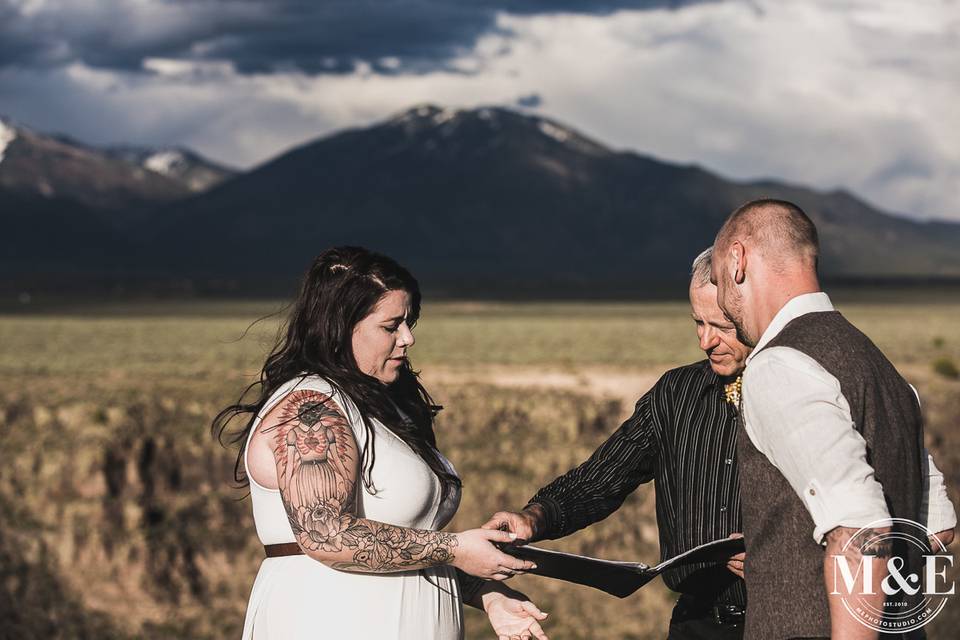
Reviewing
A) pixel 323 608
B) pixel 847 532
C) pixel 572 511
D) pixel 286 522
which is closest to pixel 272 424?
pixel 286 522

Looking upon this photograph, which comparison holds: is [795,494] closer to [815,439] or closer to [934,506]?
[815,439]

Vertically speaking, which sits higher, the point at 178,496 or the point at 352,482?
the point at 352,482

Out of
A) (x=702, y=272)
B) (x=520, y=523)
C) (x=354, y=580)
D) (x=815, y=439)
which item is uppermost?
(x=702, y=272)

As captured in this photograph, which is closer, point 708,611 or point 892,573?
point 892,573

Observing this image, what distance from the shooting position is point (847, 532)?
2572 mm

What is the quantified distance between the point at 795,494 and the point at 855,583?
0.81 ft

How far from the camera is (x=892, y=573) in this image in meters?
2.76

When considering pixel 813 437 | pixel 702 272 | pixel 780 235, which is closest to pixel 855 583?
pixel 813 437

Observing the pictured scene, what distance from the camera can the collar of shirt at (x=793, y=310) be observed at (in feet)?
9.20

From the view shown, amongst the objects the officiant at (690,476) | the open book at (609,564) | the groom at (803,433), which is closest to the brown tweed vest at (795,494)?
the groom at (803,433)

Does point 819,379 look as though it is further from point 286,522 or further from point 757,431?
point 286,522

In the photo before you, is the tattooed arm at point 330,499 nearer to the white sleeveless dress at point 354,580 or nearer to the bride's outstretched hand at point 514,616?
the white sleeveless dress at point 354,580

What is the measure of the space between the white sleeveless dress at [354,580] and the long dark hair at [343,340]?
0.04 metres

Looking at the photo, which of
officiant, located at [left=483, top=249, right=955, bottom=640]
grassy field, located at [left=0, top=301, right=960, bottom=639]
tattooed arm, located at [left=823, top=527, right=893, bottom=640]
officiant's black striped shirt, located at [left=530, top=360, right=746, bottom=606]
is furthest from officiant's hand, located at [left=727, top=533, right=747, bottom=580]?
grassy field, located at [left=0, top=301, right=960, bottom=639]
